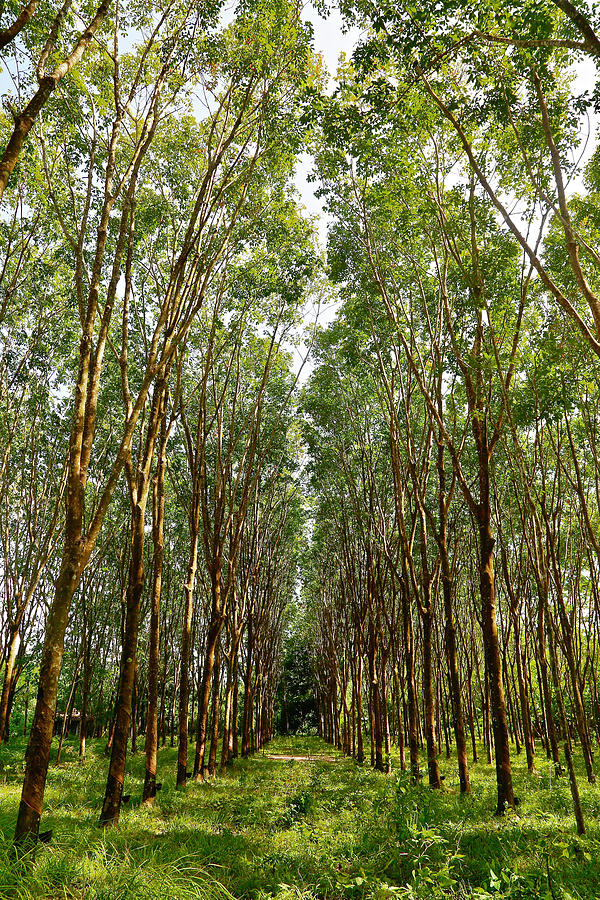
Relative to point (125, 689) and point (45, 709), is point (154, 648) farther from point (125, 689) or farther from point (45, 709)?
point (45, 709)

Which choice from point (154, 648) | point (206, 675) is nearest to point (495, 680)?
point (154, 648)

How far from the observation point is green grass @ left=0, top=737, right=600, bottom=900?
4395mm

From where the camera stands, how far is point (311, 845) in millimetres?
6770

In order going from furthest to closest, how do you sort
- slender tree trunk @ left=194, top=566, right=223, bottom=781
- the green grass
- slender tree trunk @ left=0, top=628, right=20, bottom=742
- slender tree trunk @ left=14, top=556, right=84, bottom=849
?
slender tree trunk @ left=0, top=628, right=20, bottom=742, slender tree trunk @ left=194, top=566, right=223, bottom=781, slender tree trunk @ left=14, top=556, right=84, bottom=849, the green grass

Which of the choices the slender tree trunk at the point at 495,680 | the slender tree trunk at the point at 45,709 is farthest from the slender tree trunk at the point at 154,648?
the slender tree trunk at the point at 495,680

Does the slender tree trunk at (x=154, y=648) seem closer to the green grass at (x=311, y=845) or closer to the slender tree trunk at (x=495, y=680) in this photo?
the green grass at (x=311, y=845)

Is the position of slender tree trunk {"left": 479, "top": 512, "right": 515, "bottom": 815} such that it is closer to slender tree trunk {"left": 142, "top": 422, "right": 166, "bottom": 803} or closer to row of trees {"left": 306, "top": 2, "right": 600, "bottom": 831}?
row of trees {"left": 306, "top": 2, "right": 600, "bottom": 831}

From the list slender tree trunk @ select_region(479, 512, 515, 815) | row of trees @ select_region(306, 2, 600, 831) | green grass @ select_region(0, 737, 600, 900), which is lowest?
green grass @ select_region(0, 737, 600, 900)

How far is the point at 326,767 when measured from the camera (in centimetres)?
1686

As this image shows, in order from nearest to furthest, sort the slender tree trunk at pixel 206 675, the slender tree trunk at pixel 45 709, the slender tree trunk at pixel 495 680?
the slender tree trunk at pixel 45 709 → the slender tree trunk at pixel 495 680 → the slender tree trunk at pixel 206 675

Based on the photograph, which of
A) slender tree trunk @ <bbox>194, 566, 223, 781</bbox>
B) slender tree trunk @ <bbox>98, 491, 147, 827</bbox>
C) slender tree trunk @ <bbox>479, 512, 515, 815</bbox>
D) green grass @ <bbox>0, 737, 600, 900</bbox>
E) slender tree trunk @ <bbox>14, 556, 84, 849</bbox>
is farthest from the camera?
slender tree trunk @ <bbox>194, 566, 223, 781</bbox>

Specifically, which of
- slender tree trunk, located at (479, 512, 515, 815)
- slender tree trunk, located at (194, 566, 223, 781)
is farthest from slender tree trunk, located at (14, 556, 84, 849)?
slender tree trunk, located at (194, 566, 223, 781)

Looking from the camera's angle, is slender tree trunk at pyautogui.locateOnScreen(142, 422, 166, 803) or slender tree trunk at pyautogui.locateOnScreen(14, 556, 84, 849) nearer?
slender tree trunk at pyautogui.locateOnScreen(14, 556, 84, 849)

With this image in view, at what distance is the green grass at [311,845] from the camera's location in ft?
14.4
